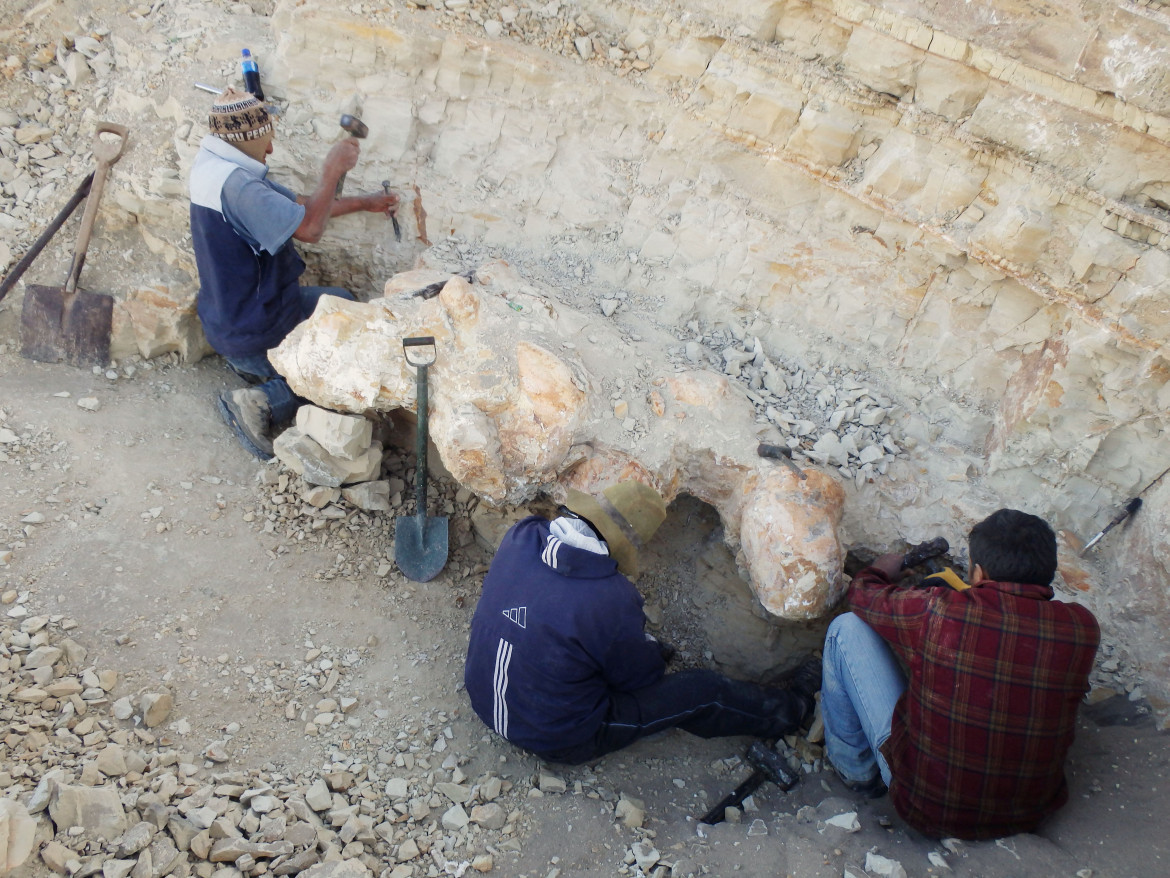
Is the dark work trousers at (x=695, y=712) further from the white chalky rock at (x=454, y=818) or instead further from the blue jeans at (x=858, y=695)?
the white chalky rock at (x=454, y=818)

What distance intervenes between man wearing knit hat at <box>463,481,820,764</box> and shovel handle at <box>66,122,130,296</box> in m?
2.89

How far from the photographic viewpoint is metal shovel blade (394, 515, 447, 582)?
147 inches

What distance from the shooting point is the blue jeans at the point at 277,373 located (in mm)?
4012

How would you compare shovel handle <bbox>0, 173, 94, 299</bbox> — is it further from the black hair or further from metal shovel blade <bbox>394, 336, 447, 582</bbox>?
the black hair

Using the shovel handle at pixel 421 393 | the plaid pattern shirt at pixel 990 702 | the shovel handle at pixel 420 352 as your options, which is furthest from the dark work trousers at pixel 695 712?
the shovel handle at pixel 420 352

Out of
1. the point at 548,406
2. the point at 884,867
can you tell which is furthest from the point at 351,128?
the point at 884,867

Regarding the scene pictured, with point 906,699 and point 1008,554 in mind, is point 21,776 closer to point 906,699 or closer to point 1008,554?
point 906,699

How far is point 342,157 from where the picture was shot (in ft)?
12.1

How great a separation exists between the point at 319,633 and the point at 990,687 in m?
2.66

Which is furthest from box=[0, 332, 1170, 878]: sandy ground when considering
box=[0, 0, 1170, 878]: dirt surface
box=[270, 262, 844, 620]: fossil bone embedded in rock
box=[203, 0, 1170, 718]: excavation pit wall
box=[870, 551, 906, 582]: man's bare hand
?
box=[870, 551, 906, 582]: man's bare hand

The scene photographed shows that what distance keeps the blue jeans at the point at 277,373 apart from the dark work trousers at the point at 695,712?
2278mm

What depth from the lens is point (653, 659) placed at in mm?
3102

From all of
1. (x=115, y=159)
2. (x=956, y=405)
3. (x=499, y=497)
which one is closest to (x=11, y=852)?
(x=499, y=497)

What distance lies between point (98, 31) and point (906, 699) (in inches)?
217
